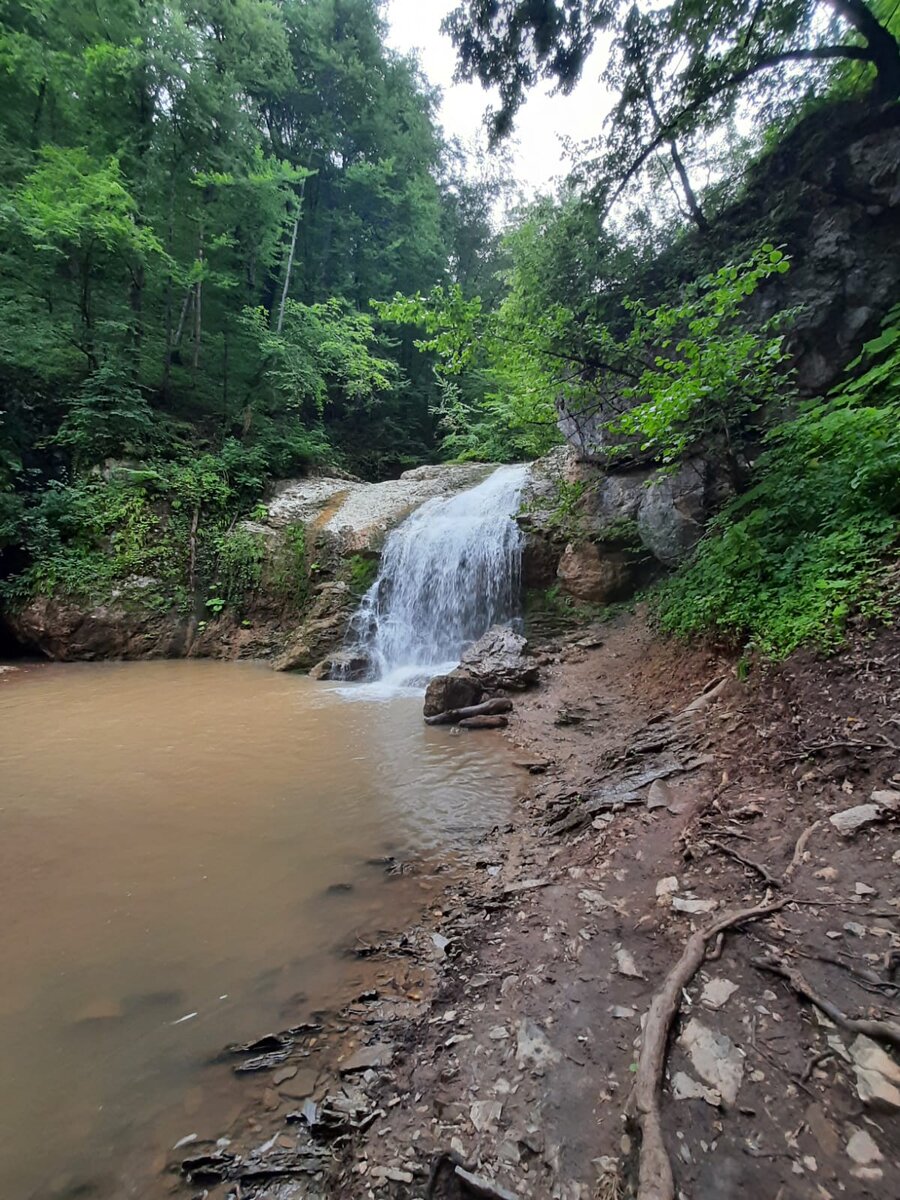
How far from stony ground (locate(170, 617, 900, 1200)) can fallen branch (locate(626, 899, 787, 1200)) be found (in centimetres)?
3

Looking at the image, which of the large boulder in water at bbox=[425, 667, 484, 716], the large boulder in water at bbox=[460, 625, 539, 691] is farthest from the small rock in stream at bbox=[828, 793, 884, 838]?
the large boulder in water at bbox=[460, 625, 539, 691]

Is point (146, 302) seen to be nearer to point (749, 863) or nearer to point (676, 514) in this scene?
point (676, 514)

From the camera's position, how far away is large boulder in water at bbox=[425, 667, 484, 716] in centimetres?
598

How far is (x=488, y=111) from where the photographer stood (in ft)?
21.1

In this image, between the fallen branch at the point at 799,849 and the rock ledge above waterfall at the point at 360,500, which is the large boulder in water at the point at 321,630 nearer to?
the rock ledge above waterfall at the point at 360,500

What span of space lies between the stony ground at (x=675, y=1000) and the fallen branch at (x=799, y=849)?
0.7 inches

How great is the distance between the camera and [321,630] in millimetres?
9383

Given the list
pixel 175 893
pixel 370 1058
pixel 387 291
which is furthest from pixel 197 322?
pixel 370 1058

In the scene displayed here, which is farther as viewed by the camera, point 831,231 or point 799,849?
point 831,231

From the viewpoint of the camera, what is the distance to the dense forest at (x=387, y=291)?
4633 mm

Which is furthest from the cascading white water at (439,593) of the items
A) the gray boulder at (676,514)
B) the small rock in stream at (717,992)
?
the small rock in stream at (717,992)

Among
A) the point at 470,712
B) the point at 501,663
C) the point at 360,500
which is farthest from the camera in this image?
the point at 360,500

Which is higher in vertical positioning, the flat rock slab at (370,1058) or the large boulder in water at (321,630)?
the large boulder in water at (321,630)

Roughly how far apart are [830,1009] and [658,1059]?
0.49 metres
